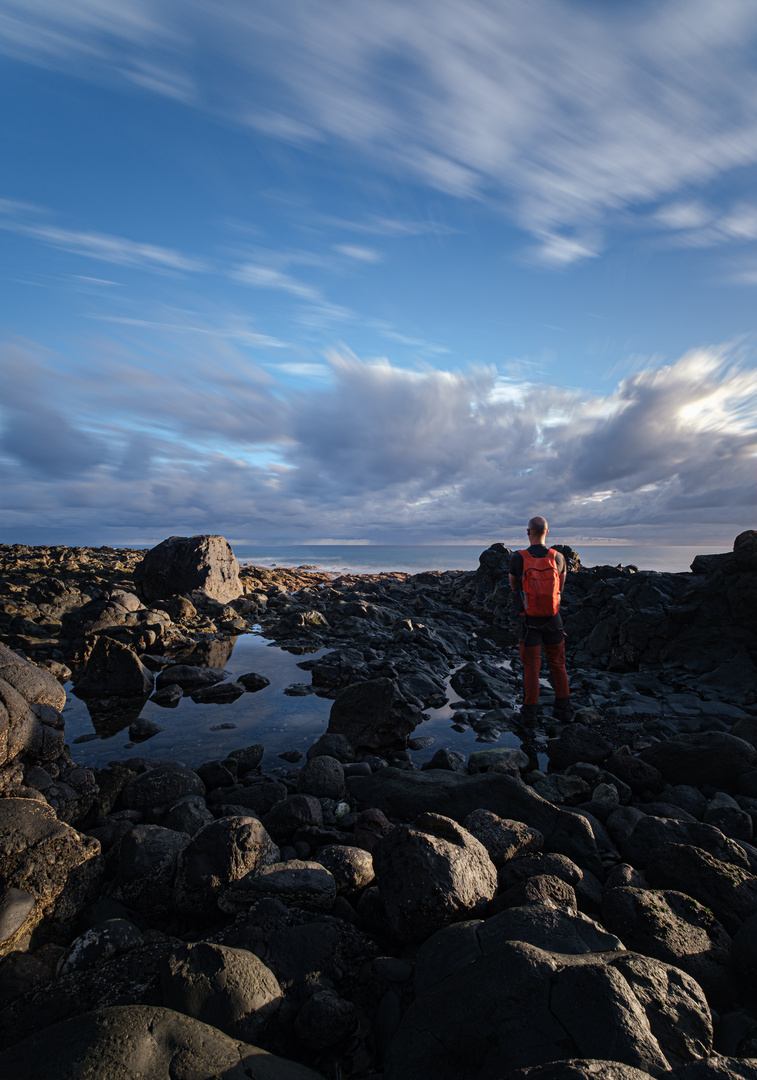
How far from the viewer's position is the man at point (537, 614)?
8812 millimetres

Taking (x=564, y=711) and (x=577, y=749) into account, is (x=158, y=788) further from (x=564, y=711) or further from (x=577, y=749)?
(x=564, y=711)

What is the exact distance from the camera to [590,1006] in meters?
2.06

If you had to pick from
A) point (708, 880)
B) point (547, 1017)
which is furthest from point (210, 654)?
point (547, 1017)

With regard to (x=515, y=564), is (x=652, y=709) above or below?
below

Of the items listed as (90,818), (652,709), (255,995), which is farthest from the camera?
(652,709)

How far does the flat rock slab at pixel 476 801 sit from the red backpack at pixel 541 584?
12.8ft

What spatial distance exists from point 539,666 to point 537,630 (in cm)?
68

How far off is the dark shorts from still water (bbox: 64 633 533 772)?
1.76 metres

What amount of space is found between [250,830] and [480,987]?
7.77ft

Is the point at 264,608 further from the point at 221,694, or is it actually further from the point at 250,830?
the point at 250,830

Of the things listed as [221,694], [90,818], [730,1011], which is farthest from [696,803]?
[221,694]

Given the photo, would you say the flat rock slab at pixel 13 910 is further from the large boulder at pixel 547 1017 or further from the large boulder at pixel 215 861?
the large boulder at pixel 547 1017

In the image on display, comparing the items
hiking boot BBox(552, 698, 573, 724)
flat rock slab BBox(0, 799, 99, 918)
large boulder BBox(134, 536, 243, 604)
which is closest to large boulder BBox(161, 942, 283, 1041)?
flat rock slab BBox(0, 799, 99, 918)

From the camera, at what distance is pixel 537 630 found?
8.99m
